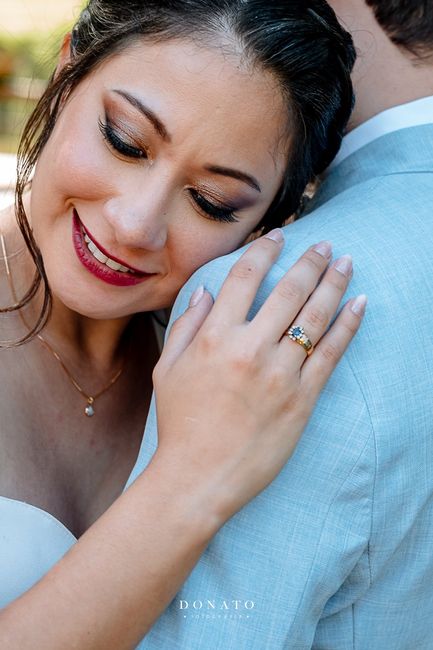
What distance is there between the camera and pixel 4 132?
11.4 meters

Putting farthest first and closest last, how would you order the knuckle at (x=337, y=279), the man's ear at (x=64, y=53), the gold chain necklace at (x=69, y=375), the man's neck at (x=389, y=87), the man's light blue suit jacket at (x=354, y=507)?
the gold chain necklace at (x=69, y=375) < the man's ear at (x=64, y=53) < the man's neck at (x=389, y=87) < the knuckle at (x=337, y=279) < the man's light blue suit jacket at (x=354, y=507)

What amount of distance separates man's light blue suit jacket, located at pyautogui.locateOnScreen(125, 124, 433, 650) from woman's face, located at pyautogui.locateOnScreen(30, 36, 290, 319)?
33 centimetres

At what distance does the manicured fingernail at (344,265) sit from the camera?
5.22 ft

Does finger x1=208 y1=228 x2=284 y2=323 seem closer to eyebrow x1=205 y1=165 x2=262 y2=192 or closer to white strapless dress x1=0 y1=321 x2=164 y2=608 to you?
eyebrow x1=205 y1=165 x2=262 y2=192

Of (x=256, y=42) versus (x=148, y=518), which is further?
(x=256, y=42)

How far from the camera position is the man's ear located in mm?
Answer: 2266

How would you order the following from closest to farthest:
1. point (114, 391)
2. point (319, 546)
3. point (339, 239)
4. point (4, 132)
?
point (319, 546) < point (339, 239) < point (114, 391) < point (4, 132)

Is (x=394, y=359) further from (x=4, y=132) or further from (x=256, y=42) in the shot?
(x=4, y=132)

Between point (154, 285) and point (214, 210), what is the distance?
25cm

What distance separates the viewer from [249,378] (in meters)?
1.57

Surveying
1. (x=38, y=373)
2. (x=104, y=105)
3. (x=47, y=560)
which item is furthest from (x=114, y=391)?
(x=104, y=105)

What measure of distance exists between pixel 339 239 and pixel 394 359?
27 cm

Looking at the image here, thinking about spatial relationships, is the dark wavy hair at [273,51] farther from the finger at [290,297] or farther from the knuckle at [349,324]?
the knuckle at [349,324]

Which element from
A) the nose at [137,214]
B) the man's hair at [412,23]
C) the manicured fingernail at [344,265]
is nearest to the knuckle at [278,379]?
the manicured fingernail at [344,265]
